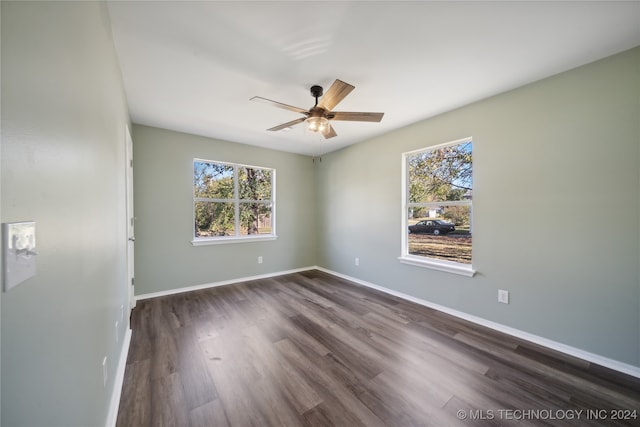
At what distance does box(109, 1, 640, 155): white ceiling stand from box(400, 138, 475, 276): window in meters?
0.68

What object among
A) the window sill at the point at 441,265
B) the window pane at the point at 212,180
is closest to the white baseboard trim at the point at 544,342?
the window sill at the point at 441,265

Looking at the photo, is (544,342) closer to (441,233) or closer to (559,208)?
(559,208)

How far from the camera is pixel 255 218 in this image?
445 centimetres

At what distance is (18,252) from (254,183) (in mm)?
4011

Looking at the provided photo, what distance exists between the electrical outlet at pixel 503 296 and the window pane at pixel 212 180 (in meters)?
4.01

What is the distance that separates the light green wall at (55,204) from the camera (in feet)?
1.69

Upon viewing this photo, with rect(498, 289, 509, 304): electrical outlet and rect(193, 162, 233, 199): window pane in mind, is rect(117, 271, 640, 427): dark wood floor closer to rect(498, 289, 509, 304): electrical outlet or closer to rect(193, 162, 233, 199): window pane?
rect(498, 289, 509, 304): electrical outlet

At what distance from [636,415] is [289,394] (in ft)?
7.30

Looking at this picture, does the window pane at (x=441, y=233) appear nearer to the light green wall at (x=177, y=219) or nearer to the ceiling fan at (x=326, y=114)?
the ceiling fan at (x=326, y=114)

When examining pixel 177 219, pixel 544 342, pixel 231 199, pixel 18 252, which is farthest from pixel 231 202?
pixel 544 342

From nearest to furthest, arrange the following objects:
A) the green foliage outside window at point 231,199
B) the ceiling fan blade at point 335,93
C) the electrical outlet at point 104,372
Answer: the electrical outlet at point 104,372, the ceiling fan blade at point 335,93, the green foliage outside window at point 231,199

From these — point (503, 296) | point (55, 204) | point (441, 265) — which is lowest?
point (503, 296)

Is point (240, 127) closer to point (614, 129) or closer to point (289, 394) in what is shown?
point (289, 394)

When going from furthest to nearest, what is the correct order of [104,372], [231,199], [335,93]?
[231,199], [335,93], [104,372]
